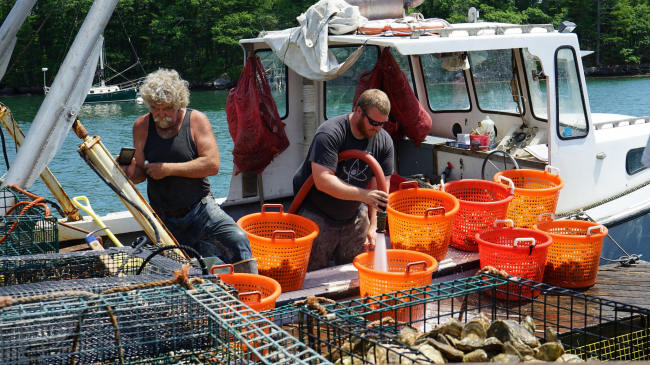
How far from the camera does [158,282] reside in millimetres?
2428

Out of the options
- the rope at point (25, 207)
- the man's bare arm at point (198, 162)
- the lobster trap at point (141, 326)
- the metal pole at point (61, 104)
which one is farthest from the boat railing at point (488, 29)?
the lobster trap at point (141, 326)

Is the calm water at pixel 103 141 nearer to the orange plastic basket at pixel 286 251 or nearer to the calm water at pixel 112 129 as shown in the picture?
the calm water at pixel 112 129

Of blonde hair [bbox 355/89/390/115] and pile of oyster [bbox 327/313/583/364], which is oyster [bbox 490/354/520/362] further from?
blonde hair [bbox 355/89/390/115]

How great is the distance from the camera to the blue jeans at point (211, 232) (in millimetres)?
4223

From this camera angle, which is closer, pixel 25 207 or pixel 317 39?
pixel 25 207

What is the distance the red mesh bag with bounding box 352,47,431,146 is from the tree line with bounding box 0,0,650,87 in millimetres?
38483

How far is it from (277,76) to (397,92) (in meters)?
1.31

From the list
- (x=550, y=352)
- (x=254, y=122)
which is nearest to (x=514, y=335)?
(x=550, y=352)

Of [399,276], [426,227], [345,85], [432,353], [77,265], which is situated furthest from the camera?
[345,85]

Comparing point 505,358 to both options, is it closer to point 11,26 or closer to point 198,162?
point 198,162

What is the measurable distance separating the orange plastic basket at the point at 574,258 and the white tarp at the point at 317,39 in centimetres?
242

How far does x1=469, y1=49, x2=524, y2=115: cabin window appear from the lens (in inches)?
271

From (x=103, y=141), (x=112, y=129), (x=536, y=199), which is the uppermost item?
(x=536, y=199)

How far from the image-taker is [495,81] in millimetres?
A: 7102
